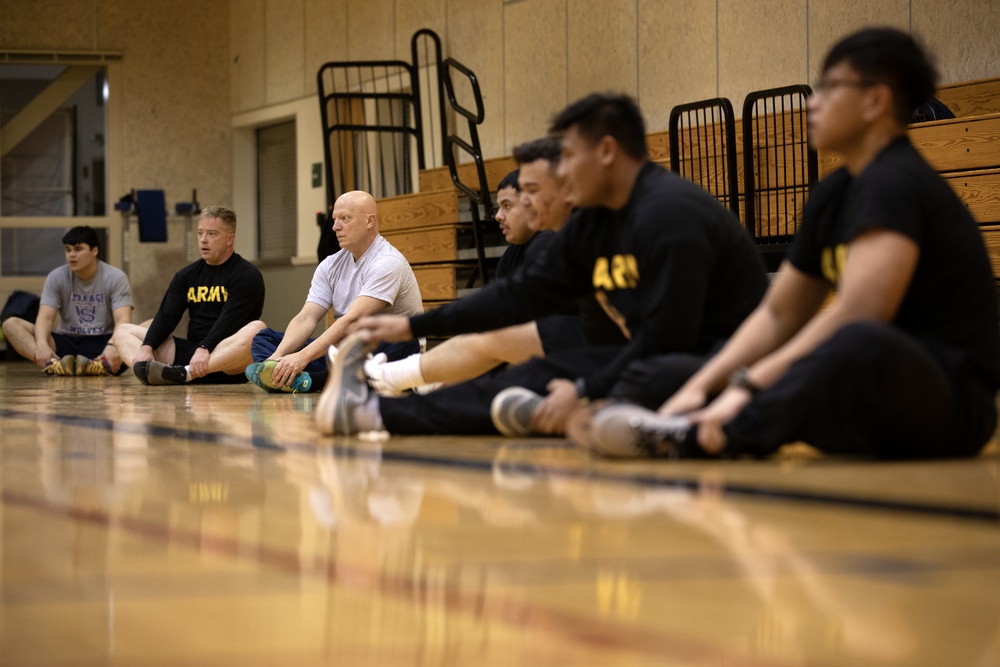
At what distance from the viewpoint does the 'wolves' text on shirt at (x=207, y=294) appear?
20.3 feet

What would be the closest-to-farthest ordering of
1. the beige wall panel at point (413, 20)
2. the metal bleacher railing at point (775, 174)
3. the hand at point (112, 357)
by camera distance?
the metal bleacher railing at point (775, 174) → the hand at point (112, 357) → the beige wall panel at point (413, 20)

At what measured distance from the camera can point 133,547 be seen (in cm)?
149

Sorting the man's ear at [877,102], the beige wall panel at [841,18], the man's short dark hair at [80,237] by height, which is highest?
the beige wall panel at [841,18]

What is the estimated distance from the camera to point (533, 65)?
26.6 ft

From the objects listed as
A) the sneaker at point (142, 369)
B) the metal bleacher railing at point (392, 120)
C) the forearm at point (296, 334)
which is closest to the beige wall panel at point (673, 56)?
the metal bleacher railing at point (392, 120)

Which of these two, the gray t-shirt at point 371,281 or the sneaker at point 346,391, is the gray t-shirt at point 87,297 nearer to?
the gray t-shirt at point 371,281

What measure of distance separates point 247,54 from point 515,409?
363 inches

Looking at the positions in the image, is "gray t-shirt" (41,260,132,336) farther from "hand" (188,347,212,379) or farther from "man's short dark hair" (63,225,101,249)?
"hand" (188,347,212,379)

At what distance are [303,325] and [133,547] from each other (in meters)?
3.76

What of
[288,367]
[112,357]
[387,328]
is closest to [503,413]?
[387,328]

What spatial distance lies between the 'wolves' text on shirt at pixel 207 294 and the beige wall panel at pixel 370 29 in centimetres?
370

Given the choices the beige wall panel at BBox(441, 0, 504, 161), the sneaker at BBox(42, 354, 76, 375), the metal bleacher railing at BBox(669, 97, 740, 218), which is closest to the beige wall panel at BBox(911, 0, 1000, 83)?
the metal bleacher railing at BBox(669, 97, 740, 218)

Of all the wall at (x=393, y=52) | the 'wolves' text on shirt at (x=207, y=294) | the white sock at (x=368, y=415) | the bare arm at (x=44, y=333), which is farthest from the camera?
the bare arm at (x=44, y=333)

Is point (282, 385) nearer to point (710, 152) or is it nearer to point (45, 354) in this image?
point (710, 152)
